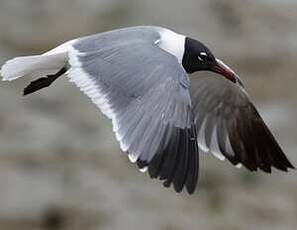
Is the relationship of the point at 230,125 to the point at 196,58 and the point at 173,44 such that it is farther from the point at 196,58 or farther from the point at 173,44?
the point at 173,44

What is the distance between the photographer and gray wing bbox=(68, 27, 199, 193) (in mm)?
2885

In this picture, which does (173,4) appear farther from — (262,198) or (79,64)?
(79,64)

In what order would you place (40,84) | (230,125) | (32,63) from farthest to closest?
(230,125) → (40,84) → (32,63)

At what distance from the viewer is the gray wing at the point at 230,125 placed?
360 cm

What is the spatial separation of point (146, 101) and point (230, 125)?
2.66 ft

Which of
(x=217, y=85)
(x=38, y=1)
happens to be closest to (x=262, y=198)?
(x=38, y=1)

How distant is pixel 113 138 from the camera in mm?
5359

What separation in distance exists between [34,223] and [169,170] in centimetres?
220

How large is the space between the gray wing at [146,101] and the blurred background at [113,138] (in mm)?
2056

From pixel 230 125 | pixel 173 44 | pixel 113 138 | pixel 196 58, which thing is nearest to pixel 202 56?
pixel 196 58

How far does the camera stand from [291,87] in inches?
225

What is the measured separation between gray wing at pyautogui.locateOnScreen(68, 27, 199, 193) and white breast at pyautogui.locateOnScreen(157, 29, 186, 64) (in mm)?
136

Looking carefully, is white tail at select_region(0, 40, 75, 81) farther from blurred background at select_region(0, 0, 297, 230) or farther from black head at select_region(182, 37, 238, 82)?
blurred background at select_region(0, 0, 297, 230)

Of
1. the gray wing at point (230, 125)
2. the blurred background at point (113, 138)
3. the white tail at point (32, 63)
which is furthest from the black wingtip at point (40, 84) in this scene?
the blurred background at point (113, 138)
